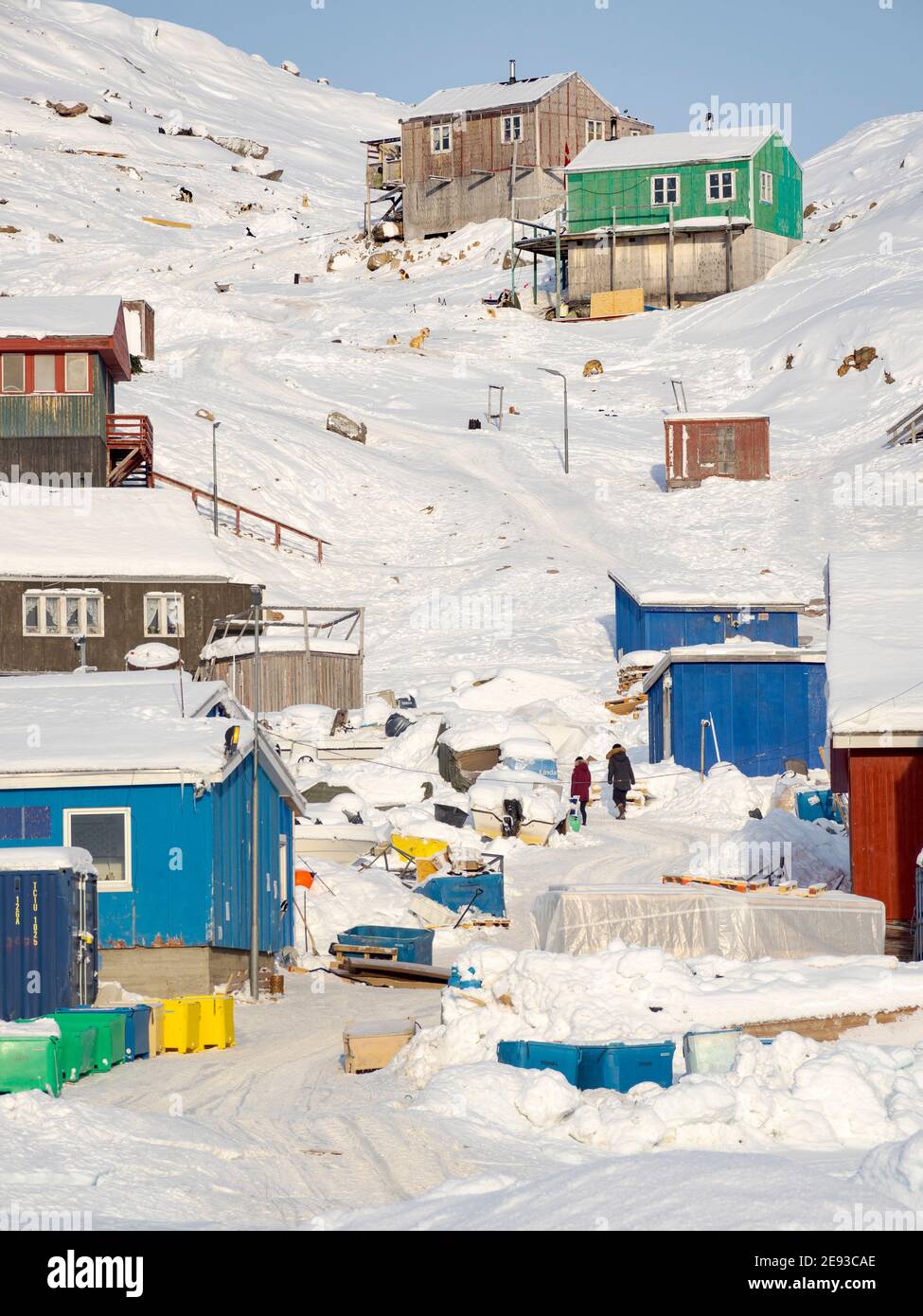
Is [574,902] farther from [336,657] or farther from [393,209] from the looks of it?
[393,209]

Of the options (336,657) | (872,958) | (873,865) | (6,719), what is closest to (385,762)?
(336,657)

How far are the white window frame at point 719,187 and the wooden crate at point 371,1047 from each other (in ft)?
197

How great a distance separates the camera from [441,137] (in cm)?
8438

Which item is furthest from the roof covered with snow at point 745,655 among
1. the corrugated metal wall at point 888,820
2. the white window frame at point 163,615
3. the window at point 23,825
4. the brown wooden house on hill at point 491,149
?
the brown wooden house on hill at point 491,149

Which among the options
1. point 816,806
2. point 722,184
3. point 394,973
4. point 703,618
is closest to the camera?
point 394,973

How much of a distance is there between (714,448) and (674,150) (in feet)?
75.0

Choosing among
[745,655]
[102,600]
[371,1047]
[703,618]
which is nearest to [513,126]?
[703,618]

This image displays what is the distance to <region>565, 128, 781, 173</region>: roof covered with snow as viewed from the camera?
228 ft

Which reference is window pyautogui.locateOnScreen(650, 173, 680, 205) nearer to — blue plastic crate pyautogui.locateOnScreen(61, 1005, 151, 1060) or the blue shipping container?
the blue shipping container

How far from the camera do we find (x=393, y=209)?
289 ft

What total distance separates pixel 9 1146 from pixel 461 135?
78935 millimetres

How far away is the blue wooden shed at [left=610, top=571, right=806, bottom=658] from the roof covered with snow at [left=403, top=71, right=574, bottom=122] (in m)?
50.4

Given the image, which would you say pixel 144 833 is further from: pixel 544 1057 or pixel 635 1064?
pixel 635 1064

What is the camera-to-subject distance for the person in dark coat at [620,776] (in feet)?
94.2
